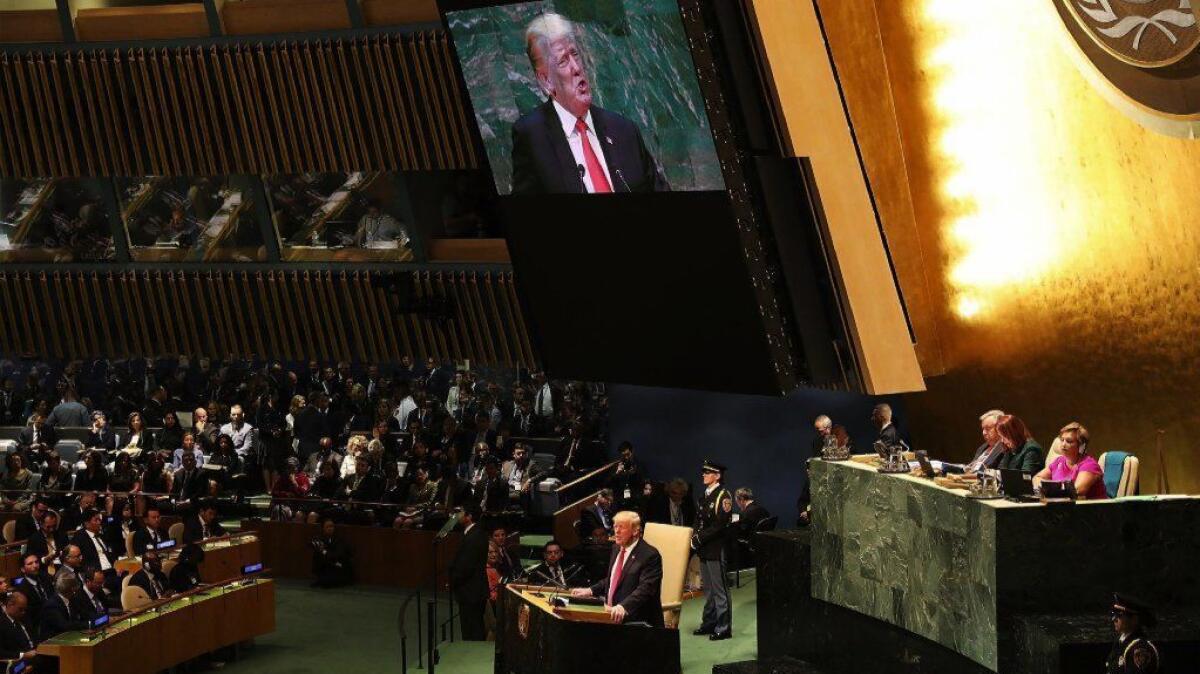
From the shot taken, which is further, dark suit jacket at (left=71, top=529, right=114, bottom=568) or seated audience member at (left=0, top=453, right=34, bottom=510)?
seated audience member at (left=0, top=453, right=34, bottom=510)

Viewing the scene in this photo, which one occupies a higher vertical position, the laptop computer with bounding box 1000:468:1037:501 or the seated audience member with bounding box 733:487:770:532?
the laptop computer with bounding box 1000:468:1037:501

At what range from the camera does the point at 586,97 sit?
11211mm

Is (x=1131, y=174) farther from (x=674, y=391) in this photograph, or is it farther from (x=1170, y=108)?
(x=674, y=391)

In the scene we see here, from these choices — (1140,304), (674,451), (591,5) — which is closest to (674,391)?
(674,451)

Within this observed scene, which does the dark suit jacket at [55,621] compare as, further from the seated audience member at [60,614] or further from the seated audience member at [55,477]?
the seated audience member at [55,477]

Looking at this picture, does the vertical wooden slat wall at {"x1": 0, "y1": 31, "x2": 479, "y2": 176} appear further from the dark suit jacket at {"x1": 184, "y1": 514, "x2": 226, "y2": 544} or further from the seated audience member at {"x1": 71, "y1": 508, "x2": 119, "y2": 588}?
the seated audience member at {"x1": 71, "y1": 508, "x2": 119, "y2": 588}

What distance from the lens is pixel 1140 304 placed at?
909 centimetres

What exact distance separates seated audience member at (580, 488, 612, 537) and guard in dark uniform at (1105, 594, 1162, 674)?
23.9 feet

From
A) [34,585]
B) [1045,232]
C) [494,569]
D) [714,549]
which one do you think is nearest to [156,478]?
[34,585]

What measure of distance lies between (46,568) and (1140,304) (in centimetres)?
826

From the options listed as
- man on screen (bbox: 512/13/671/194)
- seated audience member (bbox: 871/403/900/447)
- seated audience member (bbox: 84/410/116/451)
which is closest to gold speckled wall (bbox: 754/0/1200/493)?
seated audience member (bbox: 871/403/900/447)

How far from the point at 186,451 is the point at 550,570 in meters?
6.07

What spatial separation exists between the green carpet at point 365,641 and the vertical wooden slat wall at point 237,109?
389cm

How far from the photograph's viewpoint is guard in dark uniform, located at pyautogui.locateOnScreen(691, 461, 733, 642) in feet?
40.9
